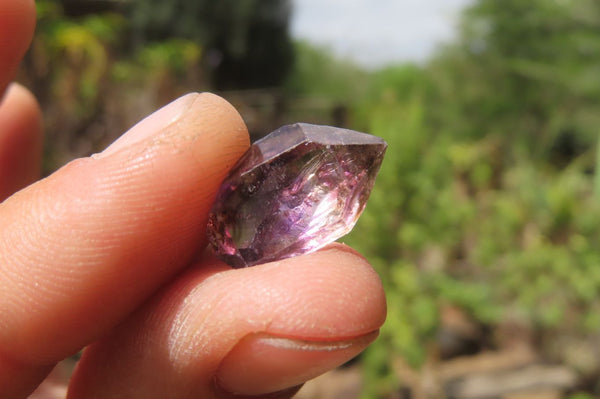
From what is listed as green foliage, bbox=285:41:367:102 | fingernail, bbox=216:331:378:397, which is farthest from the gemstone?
green foliage, bbox=285:41:367:102

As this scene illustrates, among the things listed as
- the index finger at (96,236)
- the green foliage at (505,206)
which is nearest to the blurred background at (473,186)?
the green foliage at (505,206)

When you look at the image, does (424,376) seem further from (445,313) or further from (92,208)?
(92,208)

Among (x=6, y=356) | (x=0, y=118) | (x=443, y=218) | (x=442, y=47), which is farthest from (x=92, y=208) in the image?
(x=442, y=47)

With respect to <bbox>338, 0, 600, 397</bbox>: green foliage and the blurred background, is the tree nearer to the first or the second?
the blurred background

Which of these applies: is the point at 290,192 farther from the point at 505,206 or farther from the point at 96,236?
the point at 505,206

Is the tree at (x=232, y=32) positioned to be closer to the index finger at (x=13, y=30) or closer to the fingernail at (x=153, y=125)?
the index finger at (x=13, y=30)

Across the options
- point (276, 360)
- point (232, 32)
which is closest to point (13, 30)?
point (276, 360)
